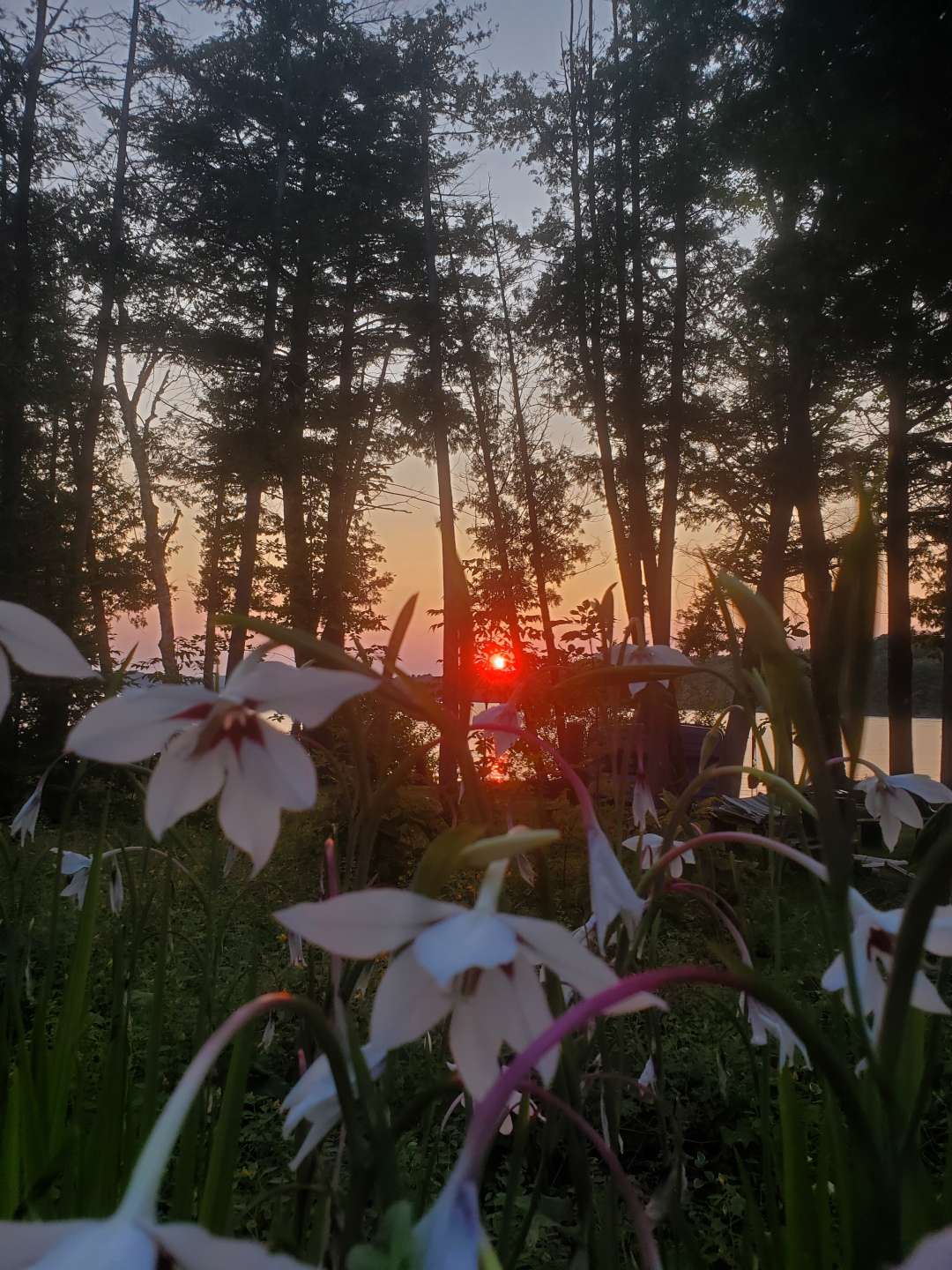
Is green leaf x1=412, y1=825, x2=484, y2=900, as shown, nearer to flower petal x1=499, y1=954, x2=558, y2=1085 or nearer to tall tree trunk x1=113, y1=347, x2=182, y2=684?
flower petal x1=499, y1=954, x2=558, y2=1085

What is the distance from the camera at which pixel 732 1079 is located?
2635 millimetres

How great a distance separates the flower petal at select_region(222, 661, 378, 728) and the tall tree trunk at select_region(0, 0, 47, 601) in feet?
27.9

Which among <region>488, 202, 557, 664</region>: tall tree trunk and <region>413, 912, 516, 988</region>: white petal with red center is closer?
<region>413, 912, 516, 988</region>: white petal with red center

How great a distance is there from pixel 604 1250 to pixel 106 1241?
667mm

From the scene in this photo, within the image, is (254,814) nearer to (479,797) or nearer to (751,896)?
(479,797)

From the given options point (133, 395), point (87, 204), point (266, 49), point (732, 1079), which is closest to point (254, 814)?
point (732, 1079)

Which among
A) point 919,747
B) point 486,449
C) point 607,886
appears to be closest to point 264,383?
point 486,449

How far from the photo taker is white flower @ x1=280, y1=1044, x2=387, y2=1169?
490mm

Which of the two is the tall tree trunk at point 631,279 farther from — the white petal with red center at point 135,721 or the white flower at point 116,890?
the white petal with red center at point 135,721

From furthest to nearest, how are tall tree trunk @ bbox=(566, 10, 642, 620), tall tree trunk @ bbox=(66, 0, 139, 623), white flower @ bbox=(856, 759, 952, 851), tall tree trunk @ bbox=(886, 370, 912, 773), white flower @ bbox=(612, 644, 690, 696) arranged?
tall tree trunk @ bbox=(566, 10, 642, 620) → tall tree trunk @ bbox=(66, 0, 139, 623) → tall tree trunk @ bbox=(886, 370, 912, 773) → white flower @ bbox=(612, 644, 690, 696) → white flower @ bbox=(856, 759, 952, 851)

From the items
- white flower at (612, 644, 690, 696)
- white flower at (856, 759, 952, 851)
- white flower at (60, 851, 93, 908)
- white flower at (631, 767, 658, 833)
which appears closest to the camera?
white flower at (856, 759, 952, 851)

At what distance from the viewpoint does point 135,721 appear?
527 millimetres

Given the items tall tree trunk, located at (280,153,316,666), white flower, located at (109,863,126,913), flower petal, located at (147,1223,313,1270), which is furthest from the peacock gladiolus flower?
tall tree trunk, located at (280,153,316,666)

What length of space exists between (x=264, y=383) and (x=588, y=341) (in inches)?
204
